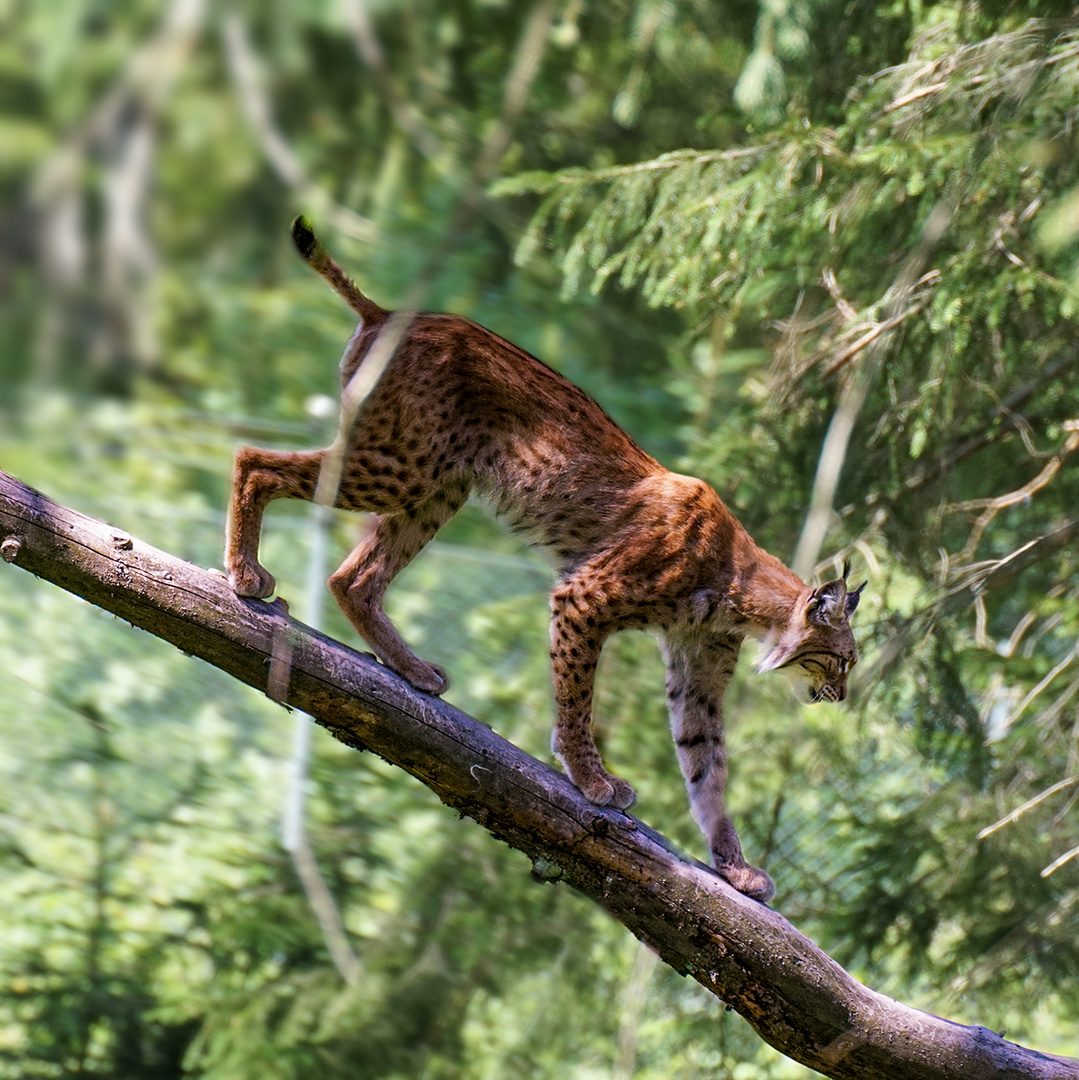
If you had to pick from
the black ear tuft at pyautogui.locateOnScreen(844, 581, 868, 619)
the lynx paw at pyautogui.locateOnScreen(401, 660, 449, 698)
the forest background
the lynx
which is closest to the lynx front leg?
the lynx

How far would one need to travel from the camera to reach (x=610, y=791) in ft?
14.5

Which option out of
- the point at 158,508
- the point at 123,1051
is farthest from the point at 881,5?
the point at 123,1051

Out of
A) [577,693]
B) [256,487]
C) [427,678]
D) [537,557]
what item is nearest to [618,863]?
[577,693]

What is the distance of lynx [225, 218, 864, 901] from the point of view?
14.6 feet

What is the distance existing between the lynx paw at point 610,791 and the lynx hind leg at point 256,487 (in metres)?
1.35

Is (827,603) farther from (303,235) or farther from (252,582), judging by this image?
(303,235)

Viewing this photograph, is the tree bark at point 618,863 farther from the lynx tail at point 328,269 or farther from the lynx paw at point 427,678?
the lynx tail at point 328,269

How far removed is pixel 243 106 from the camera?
42.2 ft

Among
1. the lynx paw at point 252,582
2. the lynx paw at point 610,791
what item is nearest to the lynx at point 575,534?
the lynx paw at point 610,791

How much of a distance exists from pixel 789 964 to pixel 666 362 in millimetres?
6889

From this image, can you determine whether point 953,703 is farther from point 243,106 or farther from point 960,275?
point 243,106

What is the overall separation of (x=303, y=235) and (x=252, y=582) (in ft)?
3.96

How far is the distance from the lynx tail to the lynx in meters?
0.01

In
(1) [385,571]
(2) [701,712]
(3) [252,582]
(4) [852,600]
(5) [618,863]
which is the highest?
(1) [385,571]
